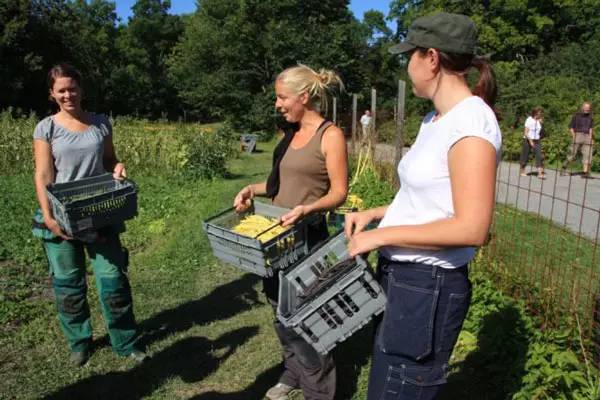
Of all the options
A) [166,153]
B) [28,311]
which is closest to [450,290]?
[28,311]

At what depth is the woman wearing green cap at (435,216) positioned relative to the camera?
1606 millimetres

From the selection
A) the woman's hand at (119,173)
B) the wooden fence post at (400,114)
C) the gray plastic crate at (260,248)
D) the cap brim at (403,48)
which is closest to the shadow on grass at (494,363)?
the gray plastic crate at (260,248)

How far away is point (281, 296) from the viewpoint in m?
2.44

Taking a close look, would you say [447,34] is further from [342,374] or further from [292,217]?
[342,374]

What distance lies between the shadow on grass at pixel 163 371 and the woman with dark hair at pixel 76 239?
0.60 ft

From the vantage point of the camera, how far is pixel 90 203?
3307 millimetres

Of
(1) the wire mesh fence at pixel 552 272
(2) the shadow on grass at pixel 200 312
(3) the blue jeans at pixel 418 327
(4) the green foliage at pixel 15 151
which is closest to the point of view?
(3) the blue jeans at pixel 418 327

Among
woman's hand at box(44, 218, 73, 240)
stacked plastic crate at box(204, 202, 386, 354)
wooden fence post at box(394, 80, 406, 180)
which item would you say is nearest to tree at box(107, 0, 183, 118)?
wooden fence post at box(394, 80, 406, 180)

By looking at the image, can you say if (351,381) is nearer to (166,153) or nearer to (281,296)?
(281,296)

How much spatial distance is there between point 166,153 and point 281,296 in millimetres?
11657

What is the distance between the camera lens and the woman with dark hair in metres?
3.47

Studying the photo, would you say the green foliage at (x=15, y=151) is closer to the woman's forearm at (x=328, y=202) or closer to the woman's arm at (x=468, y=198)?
the woman's forearm at (x=328, y=202)

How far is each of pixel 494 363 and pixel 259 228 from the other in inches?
75.2

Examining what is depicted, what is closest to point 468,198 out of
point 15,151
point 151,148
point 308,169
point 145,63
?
point 308,169
